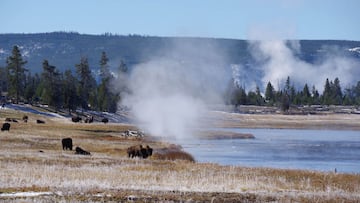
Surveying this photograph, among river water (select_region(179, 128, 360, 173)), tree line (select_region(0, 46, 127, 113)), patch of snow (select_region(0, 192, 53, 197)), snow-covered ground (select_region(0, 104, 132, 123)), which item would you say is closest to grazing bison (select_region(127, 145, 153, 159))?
river water (select_region(179, 128, 360, 173))

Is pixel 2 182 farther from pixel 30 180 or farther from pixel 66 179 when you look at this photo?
pixel 66 179

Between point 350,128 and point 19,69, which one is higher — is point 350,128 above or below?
below

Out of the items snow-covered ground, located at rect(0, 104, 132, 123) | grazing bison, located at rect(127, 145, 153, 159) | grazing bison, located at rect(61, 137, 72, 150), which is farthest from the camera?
snow-covered ground, located at rect(0, 104, 132, 123)

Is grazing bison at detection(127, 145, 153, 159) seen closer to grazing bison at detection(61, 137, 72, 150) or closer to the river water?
grazing bison at detection(61, 137, 72, 150)

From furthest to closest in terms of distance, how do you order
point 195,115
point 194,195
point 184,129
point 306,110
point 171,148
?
point 306,110
point 195,115
point 184,129
point 171,148
point 194,195

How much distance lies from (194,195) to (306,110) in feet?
540

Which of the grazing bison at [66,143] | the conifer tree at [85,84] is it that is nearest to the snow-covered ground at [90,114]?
the conifer tree at [85,84]

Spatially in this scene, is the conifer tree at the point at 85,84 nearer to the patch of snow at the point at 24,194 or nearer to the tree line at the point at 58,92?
the tree line at the point at 58,92

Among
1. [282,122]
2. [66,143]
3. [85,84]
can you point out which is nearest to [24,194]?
[66,143]

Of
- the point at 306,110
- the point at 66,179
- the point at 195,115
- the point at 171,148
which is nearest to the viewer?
the point at 66,179

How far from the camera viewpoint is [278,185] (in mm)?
26969

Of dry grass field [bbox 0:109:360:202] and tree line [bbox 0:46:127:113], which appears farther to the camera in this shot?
tree line [bbox 0:46:127:113]

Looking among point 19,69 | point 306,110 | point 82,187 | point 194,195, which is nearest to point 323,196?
point 194,195

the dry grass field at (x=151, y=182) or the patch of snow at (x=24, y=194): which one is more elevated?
the patch of snow at (x=24, y=194)
